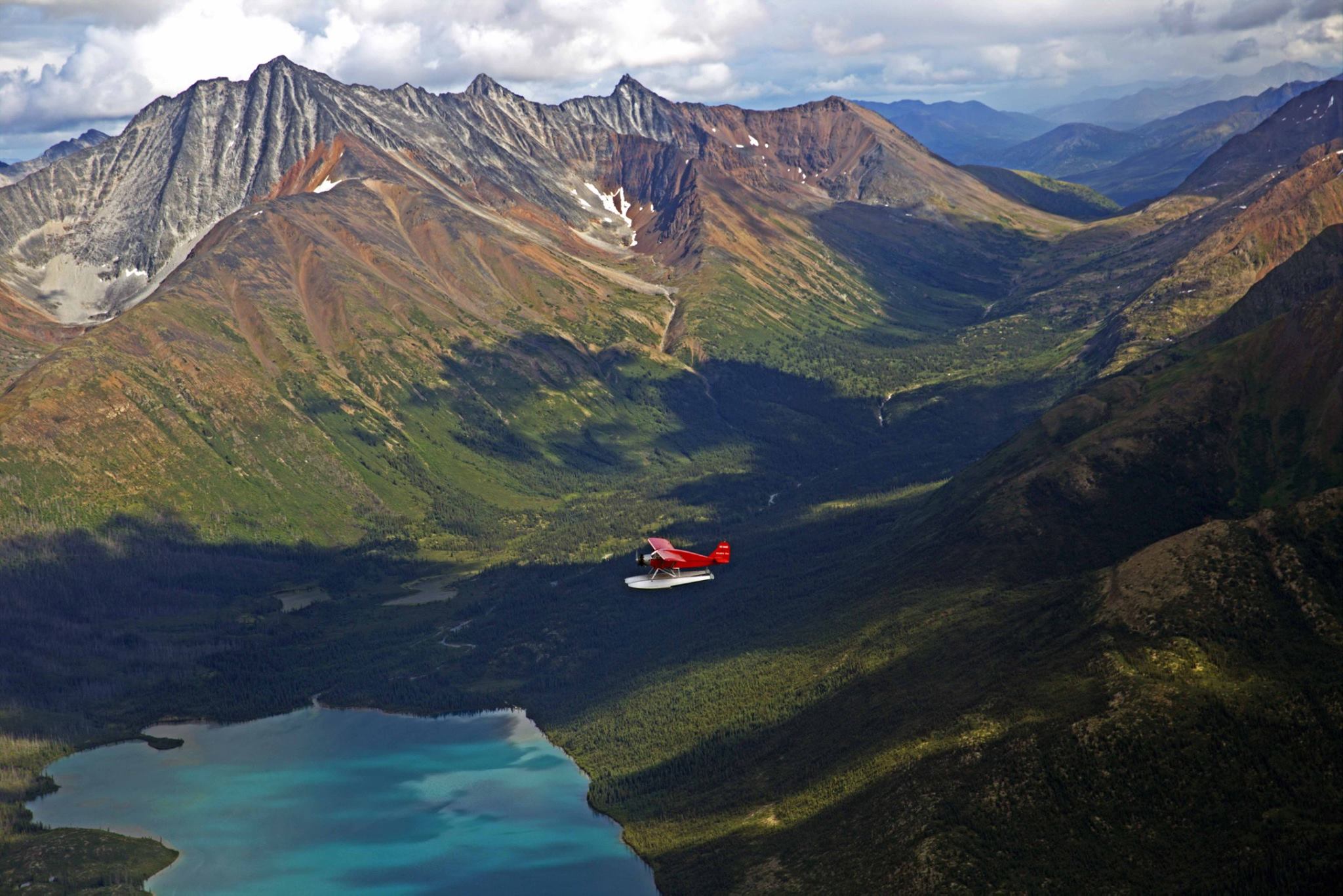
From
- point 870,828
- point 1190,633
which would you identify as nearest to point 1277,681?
point 1190,633

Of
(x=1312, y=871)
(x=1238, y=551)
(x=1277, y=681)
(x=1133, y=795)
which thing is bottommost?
(x=1312, y=871)

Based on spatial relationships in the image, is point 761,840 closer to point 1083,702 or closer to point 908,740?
point 908,740

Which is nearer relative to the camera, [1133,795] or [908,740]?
[1133,795]

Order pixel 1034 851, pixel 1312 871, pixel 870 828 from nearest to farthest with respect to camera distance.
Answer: pixel 1312 871, pixel 1034 851, pixel 870 828

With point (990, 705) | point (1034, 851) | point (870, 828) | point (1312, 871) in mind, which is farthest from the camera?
point (990, 705)

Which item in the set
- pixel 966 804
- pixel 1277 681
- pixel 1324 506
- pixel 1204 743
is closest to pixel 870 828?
pixel 966 804

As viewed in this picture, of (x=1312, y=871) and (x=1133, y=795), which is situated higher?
(x=1133, y=795)
